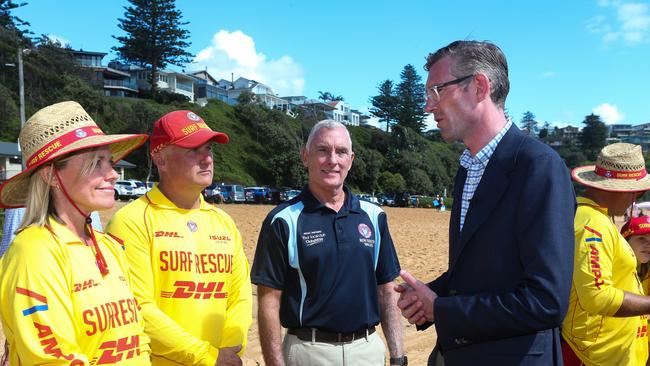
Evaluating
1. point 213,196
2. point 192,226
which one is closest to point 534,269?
point 192,226

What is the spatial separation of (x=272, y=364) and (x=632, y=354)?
91.0 inches

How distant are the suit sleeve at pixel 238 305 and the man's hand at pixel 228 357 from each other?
68 mm

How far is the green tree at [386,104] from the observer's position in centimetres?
9994

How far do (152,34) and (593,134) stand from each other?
102 m

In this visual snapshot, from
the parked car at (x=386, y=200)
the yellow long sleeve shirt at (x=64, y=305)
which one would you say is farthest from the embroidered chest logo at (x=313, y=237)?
the parked car at (x=386, y=200)

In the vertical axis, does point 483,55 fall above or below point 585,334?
above

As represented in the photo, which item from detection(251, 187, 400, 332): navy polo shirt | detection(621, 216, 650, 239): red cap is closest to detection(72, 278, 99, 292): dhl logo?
detection(251, 187, 400, 332): navy polo shirt

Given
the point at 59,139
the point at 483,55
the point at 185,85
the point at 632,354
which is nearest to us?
the point at 483,55

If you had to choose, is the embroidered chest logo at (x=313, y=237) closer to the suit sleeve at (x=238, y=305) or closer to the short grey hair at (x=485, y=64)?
the suit sleeve at (x=238, y=305)

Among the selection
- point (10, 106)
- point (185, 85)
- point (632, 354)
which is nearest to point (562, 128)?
point (185, 85)

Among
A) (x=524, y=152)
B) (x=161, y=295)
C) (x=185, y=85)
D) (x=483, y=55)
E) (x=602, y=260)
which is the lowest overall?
(x=161, y=295)

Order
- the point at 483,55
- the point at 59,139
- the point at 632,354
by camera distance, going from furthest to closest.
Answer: the point at 632,354
the point at 59,139
the point at 483,55

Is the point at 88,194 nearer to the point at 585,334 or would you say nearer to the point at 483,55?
the point at 483,55

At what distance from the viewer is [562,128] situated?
156500 mm
